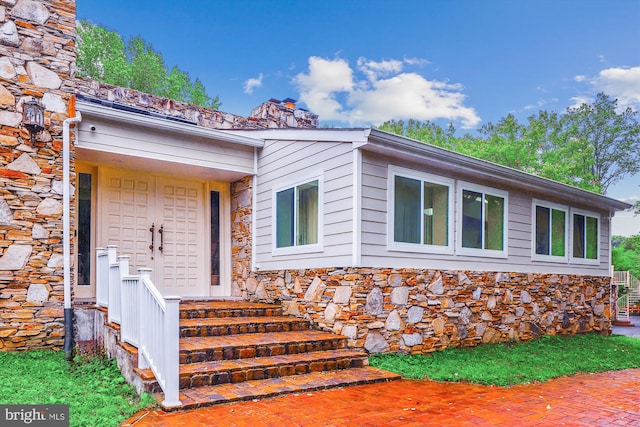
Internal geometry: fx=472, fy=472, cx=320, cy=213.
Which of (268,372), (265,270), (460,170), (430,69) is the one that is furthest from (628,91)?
(268,372)

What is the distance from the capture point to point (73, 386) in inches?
177

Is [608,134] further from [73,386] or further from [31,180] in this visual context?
[73,386]

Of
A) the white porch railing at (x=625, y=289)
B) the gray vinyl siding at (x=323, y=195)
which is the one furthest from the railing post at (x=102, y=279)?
the white porch railing at (x=625, y=289)

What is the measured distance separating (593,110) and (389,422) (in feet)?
78.7

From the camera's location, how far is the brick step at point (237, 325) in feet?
18.7

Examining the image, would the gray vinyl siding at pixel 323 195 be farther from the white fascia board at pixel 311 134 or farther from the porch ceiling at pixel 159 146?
the porch ceiling at pixel 159 146

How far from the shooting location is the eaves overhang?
6106 mm

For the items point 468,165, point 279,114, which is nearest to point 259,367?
point 468,165

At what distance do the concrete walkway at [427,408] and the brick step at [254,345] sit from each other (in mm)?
959

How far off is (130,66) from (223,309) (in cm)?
1488

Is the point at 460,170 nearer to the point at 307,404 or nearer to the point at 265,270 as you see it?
the point at 265,270

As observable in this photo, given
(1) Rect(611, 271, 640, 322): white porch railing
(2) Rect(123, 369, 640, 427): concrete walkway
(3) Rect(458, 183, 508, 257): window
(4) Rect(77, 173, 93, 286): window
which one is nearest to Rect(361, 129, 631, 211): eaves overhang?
(3) Rect(458, 183, 508, 257): window

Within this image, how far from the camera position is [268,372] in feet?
16.3

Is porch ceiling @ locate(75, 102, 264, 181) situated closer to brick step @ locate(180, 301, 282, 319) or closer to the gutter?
the gutter
